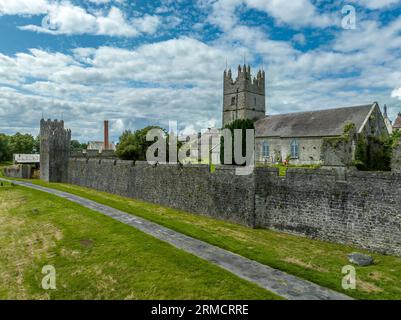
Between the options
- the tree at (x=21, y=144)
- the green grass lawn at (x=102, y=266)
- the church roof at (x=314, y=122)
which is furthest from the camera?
the tree at (x=21, y=144)

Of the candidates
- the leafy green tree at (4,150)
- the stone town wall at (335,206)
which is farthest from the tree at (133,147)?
the leafy green tree at (4,150)

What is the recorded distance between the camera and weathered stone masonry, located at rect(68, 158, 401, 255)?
12469mm

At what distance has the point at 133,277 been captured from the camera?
1016 cm

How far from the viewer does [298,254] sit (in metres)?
12.2

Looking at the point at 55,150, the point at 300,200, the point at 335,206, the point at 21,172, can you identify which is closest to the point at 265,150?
the point at 55,150

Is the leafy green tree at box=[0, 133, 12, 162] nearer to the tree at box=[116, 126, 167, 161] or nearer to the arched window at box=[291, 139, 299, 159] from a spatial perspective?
the tree at box=[116, 126, 167, 161]

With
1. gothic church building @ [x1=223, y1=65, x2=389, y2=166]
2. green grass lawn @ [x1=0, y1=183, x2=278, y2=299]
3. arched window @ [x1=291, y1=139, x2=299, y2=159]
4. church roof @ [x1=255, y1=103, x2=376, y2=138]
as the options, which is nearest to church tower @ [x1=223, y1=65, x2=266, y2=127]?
gothic church building @ [x1=223, y1=65, x2=389, y2=166]

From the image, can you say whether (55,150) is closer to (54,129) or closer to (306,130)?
(54,129)

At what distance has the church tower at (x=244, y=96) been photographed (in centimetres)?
5644

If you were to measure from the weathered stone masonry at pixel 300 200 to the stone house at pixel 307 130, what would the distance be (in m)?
18.2

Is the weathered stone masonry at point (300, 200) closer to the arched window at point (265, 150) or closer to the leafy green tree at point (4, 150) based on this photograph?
the arched window at point (265, 150)

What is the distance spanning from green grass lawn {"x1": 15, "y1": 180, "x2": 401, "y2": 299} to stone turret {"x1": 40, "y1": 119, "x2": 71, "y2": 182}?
968 inches

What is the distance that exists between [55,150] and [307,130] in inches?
1229
